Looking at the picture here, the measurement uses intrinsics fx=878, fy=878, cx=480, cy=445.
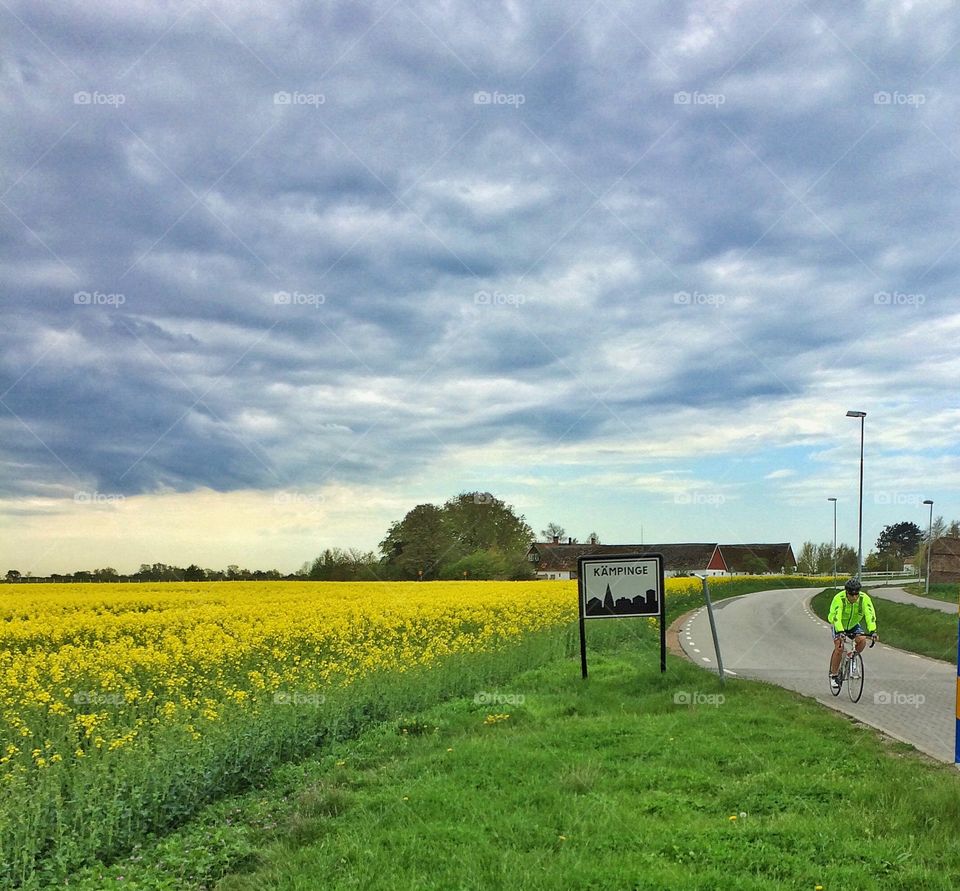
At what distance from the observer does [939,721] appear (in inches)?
448

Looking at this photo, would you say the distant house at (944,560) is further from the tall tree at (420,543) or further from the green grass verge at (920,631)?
the green grass verge at (920,631)

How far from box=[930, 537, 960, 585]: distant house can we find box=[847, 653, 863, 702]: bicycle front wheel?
2749 inches

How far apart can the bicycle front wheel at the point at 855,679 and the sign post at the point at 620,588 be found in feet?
9.64

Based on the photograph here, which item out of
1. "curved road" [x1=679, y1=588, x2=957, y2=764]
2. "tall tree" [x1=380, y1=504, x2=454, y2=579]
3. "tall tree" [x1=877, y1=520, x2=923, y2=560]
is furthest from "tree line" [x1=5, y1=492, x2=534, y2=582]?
"tall tree" [x1=877, y1=520, x2=923, y2=560]

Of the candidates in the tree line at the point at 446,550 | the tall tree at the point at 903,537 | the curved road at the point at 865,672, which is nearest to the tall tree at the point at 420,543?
the tree line at the point at 446,550

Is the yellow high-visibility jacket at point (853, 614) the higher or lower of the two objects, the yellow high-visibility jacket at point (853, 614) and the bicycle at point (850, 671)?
the higher

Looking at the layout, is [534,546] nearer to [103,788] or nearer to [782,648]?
[782,648]

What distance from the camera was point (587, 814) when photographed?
7016 millimetres

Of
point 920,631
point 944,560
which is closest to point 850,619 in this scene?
point 920,631

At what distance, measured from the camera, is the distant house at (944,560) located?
75188mm

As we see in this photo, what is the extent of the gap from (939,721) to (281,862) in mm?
8942

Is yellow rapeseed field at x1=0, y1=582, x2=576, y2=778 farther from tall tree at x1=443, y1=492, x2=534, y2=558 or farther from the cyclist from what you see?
tall tree at x1=443, y1=492, x2=534, y2=558

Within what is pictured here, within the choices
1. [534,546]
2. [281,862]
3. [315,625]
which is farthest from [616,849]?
[534,546]

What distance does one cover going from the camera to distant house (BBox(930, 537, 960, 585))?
247 ft
